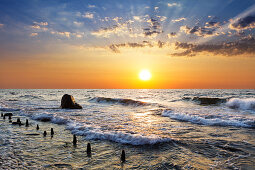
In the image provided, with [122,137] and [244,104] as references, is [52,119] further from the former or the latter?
[244,104]

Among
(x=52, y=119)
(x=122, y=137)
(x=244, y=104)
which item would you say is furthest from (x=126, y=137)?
(x=244, y=104)

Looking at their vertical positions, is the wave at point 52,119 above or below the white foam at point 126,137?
below

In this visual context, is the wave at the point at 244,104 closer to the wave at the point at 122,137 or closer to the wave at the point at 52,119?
the wave at the point at 122,137

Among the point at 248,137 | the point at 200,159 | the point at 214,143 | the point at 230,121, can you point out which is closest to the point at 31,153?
the point at 200,159

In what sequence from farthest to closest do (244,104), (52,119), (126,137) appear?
(244,104)
(52,119)
(126,137)

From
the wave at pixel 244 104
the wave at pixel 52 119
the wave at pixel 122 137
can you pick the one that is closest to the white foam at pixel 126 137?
the wave at pixel 122 137

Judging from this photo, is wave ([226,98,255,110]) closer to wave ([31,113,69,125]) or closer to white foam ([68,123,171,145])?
white foam ([68,123,171,145])

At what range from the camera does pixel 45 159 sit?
6766 mm

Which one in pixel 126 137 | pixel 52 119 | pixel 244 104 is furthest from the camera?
pixel 244 104

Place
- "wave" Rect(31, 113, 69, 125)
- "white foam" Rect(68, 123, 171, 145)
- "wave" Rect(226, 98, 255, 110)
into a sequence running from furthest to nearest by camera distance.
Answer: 1. "wave" Rect(226, 98, 255, 110)
2. "wave" Rect(31, 113, 69, 125)
3. "white foam" Rect(68, 123, 171, 145)

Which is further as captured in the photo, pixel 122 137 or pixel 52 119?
pixel 52 119

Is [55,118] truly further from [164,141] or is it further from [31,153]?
[164,141]

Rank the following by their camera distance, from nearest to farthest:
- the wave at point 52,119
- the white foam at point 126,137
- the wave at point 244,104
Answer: the white foam at point 126,137 → the wave at point 52,119 → the wave at point 244,104

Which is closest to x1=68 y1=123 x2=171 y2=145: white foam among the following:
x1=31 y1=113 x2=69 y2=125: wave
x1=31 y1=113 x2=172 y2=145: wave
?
x1=31 y1=113 x2=172 y2=145: wave
